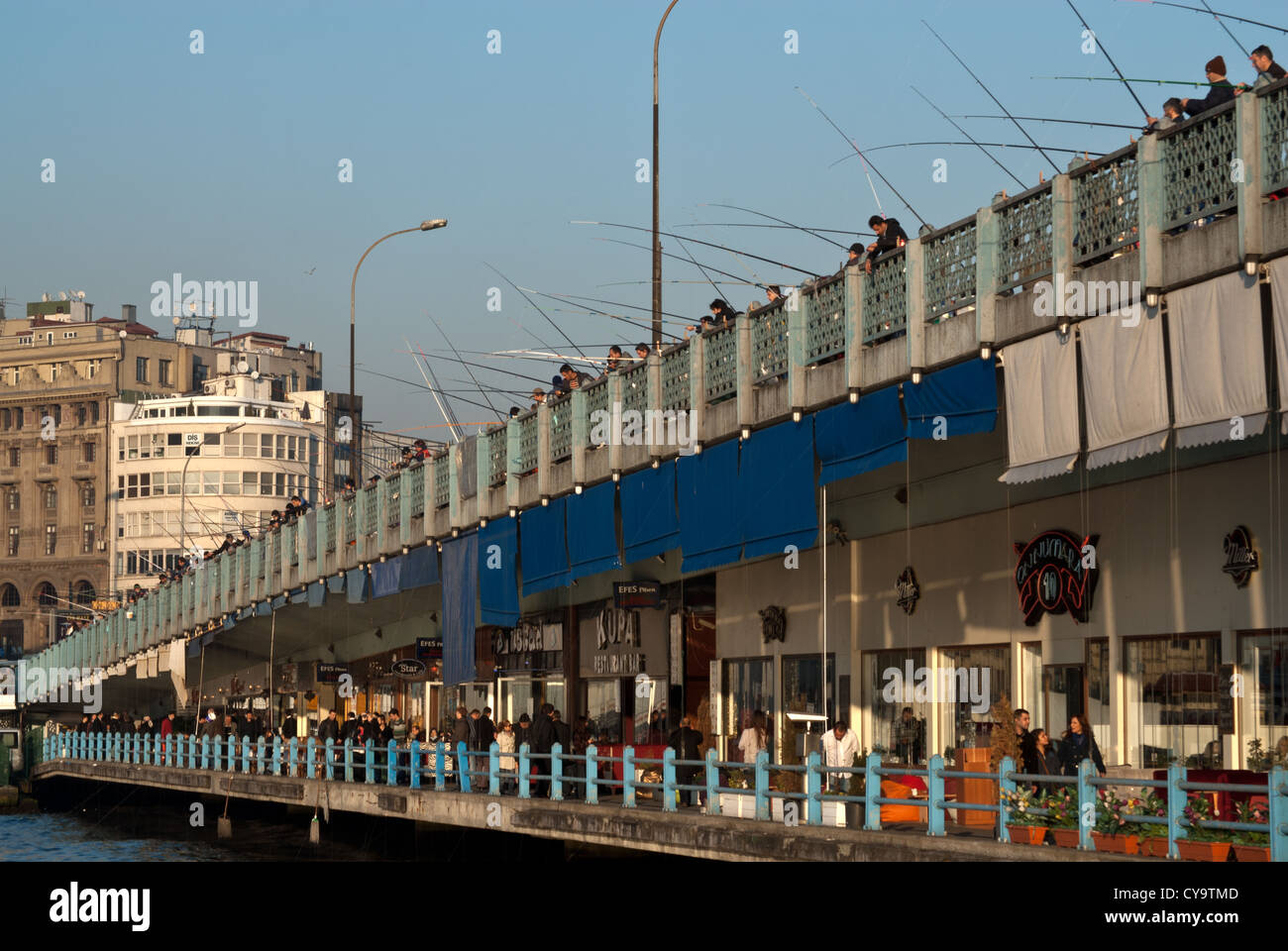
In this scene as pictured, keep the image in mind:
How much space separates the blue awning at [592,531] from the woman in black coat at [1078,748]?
420 inches

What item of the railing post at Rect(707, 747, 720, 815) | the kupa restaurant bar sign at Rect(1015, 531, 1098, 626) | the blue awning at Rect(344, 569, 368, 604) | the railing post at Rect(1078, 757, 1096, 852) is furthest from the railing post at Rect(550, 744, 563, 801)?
the blue awning at Rect(344, 569, 368, 604)

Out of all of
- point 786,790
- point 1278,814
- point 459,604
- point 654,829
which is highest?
point 459,604

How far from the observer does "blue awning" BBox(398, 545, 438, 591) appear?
38312mm

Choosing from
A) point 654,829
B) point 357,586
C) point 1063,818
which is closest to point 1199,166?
point 1063,818

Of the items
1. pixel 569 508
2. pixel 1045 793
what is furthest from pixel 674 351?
pixel 1045 793

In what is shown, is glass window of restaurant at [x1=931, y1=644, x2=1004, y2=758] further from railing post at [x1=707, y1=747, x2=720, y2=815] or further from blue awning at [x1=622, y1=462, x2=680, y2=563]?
railing post at [x1=707, y1=747, x2=720, y2=815]

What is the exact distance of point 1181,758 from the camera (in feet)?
75.4

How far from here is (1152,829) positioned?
1631 cm

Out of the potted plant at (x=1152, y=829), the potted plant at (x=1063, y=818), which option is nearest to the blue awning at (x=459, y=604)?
the potted plant at (x=1063, y=818)

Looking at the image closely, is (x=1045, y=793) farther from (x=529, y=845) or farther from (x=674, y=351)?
(x=529, y=845)

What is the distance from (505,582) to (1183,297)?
19.1 m

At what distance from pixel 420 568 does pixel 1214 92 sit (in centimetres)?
2427

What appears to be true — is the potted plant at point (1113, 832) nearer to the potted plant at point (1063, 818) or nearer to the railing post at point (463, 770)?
the potted plant at point (1063, 818)

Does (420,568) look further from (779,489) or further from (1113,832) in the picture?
→ (1113,832)
